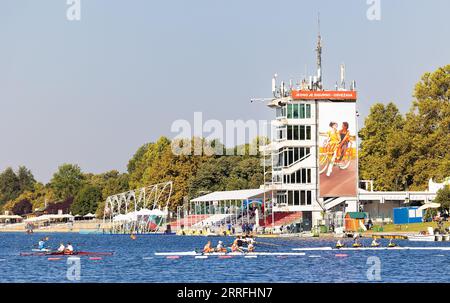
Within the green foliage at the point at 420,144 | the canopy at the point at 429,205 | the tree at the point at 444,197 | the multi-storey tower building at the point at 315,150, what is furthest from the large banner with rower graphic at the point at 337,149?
the green foliage at the point at 420,144

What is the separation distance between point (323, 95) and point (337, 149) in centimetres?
736

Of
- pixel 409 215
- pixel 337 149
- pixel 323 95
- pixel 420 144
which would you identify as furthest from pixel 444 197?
pixel 420 144

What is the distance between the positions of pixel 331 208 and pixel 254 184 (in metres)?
46.7

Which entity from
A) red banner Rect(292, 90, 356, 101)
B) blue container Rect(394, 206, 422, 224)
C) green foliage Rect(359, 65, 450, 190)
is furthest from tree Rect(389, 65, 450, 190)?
red banner Rect(292, 90, 356, 101)

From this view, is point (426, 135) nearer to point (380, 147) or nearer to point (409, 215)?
point (380, 147)

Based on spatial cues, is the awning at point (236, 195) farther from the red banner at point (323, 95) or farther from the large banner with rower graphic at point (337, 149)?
the red banner at point (323, 95)

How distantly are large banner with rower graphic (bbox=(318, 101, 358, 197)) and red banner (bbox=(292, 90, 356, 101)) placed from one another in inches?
27.9

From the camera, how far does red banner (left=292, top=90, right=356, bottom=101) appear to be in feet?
408

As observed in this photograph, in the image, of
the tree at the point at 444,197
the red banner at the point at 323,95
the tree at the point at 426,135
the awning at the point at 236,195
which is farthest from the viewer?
the tree at the point at 426,135

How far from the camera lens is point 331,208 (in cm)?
12719

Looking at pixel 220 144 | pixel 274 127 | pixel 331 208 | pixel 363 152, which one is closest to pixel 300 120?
pixel 274 127

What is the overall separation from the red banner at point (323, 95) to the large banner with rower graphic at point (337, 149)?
27.9 inches

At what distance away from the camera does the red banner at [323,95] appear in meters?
124

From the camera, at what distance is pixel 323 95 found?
125m
